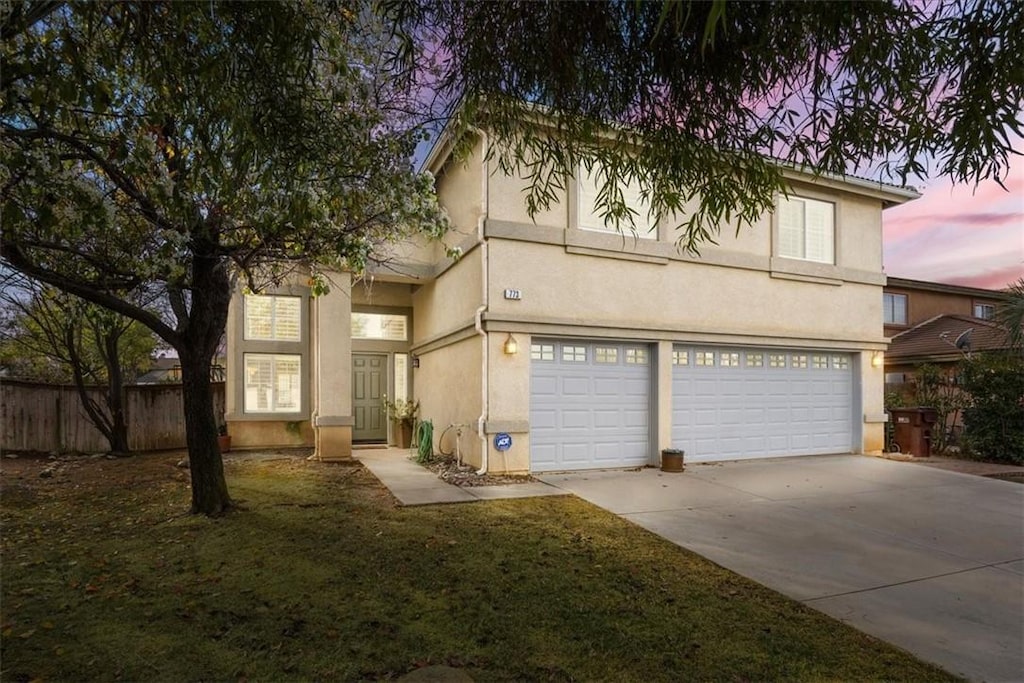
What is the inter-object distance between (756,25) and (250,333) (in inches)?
454

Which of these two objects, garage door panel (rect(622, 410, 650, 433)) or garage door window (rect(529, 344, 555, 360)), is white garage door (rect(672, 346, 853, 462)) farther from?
garage door window (rect(529, 344, 555, 360))

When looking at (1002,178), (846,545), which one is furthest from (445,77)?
(846,545)

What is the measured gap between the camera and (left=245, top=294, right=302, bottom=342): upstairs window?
1227cm

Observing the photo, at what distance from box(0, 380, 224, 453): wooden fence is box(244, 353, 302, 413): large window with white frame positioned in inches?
67.5

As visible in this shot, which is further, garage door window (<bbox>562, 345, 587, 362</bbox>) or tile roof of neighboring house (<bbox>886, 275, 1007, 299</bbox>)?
tile roof of neighboring house (<bbox>886, 275, 1007, 299</bbox>)

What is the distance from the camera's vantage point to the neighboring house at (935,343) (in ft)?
51.2

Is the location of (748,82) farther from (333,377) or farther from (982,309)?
(982,309)

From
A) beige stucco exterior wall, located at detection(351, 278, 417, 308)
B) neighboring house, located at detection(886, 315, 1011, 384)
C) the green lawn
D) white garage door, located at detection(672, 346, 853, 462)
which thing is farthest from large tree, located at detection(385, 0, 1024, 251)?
neighboring house, located at detection(886, 315, 1011, 384)

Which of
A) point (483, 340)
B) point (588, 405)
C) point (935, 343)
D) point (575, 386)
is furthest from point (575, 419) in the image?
point (935, 343)

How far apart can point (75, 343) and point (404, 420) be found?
7397 mm

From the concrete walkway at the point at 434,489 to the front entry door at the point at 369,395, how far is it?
3.26m

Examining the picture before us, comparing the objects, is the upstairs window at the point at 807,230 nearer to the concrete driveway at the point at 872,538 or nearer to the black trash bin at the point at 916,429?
the black trash bin at the point at 916,429

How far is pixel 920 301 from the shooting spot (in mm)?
20109

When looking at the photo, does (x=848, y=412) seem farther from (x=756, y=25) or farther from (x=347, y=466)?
(x=756, y=25)
